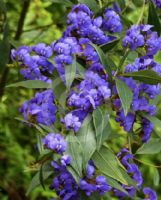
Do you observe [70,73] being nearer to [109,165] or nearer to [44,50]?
[44,50]

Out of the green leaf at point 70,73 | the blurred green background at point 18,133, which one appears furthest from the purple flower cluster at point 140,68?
the blurred green background at point 18,133

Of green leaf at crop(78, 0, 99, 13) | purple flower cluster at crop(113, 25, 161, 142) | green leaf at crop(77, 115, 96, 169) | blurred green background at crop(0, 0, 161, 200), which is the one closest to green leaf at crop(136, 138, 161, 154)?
purple flower cluster at crop(113, 25, 161, 142)

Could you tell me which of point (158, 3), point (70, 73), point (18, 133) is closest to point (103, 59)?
point (70, 73)

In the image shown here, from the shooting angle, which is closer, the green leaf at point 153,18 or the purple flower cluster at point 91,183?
the purple flower cluster at point 91,183

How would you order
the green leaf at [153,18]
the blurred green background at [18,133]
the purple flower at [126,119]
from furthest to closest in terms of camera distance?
the blurred green background at [18,133] < the green leaf at [153,18] < the purple flower at [126,119]

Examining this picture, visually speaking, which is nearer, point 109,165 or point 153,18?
point 109,165

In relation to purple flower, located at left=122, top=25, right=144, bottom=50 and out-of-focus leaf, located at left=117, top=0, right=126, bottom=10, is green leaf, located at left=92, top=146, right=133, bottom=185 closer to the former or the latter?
purple flower, located at left=122, top=25, right=144, bottom=50

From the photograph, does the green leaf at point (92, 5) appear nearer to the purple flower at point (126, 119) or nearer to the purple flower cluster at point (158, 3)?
the purple flower cluster at point (158, 3)
